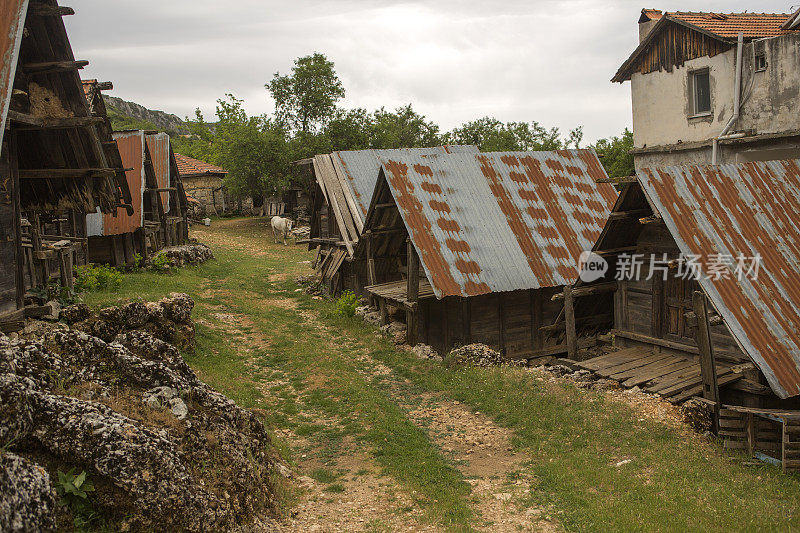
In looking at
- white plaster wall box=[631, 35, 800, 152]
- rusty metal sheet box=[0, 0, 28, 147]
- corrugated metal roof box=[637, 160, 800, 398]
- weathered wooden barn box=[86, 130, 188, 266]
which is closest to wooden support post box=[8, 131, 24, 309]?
rusty metal sheet box=[0, 0, 28, 147]

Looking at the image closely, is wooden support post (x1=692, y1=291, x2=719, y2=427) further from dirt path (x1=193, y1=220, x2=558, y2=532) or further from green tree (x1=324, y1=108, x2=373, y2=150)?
green tree (x1=324, y1=108, x2=373, y2=150)

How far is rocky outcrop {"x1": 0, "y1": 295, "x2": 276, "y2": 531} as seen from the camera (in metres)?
5.55

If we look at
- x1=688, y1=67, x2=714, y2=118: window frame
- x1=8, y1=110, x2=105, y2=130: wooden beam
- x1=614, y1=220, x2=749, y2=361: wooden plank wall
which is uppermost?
x1=688, y1=67, x2=714, y2=118: window frame

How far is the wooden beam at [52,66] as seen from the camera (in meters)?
10.0

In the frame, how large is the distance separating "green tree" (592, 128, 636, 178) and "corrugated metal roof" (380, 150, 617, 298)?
17915mm

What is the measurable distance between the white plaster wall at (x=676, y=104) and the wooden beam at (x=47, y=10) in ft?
78.5

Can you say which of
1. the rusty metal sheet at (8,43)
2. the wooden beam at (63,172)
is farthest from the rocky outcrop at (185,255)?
the rusty metal sheet at (8,43)

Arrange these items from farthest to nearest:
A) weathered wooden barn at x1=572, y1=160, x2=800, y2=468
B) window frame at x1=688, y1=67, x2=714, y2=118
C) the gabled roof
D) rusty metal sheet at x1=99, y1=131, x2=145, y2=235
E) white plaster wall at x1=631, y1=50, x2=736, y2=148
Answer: window frame at x1=688, y1=67, x2=714, y2=118, white plaster wall at x1=631, y1=50, x2=736, y2=148, the gabled roof, rusty metal sheet at x1=99, y1=131, x2=145, y2=235, weathered wooden barn at x1=572, y1=160, x2=800, y2=468

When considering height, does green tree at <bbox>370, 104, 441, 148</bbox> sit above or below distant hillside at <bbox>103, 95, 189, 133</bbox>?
below

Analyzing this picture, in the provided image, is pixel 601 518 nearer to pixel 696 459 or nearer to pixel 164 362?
pixel 696 459

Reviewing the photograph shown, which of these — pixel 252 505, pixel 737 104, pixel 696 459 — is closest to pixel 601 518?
pixel 696 459

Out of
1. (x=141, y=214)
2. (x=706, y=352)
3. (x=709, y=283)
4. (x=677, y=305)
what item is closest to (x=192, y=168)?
(x=141, y=214)

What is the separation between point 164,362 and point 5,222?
4047mm

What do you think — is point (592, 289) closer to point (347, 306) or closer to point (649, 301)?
point (649, 301)
